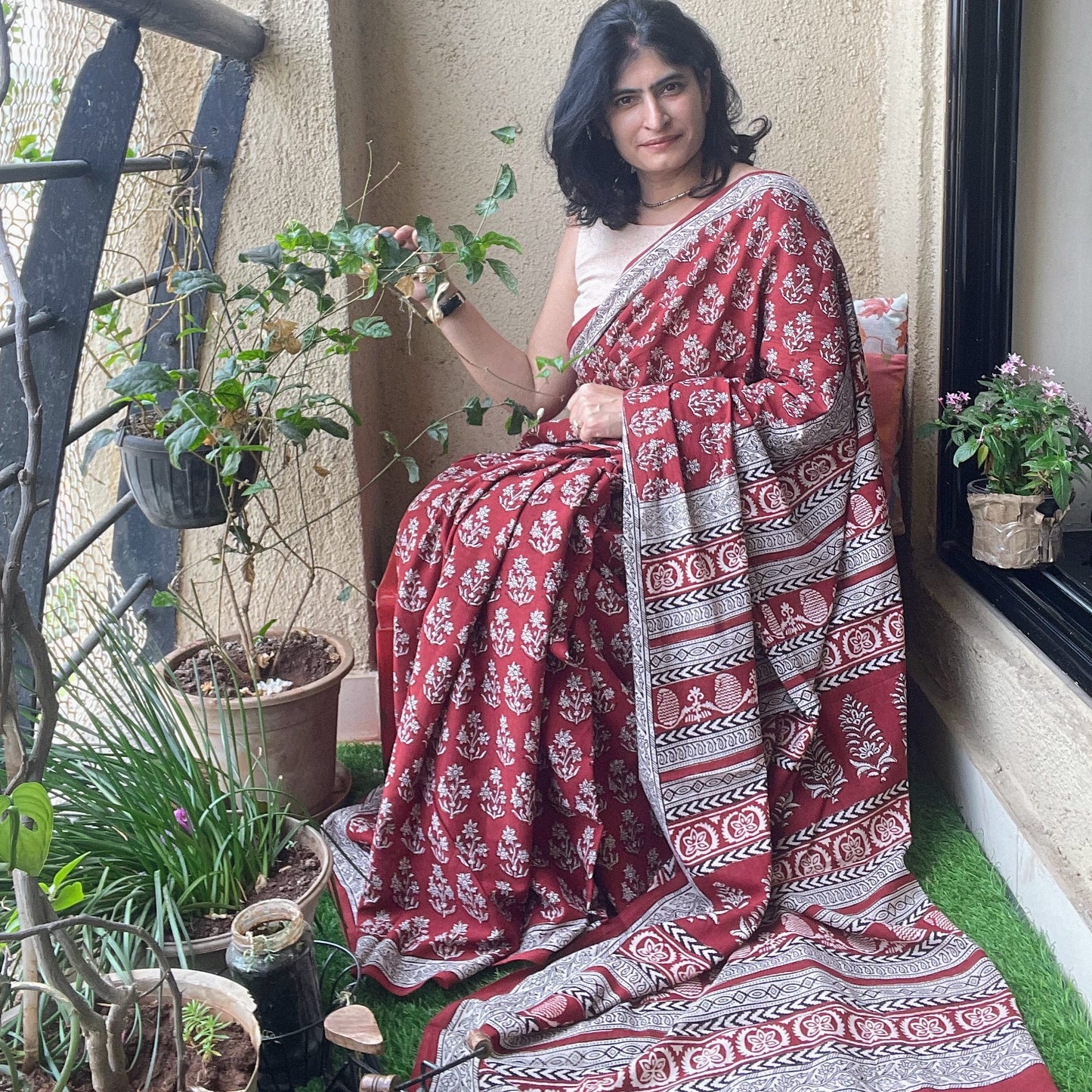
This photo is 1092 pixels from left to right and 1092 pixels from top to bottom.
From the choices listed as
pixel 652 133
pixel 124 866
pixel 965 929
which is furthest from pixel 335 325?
pixel 965 929

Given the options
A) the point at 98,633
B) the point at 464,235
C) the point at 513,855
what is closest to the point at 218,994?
the point at 98,633

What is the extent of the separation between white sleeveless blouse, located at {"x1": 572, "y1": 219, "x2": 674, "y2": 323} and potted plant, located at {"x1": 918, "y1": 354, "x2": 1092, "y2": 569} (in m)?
0.68

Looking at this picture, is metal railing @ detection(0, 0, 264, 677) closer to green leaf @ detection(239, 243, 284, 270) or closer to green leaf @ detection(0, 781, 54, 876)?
green leaf @ detection(239, 243, 284, 270)

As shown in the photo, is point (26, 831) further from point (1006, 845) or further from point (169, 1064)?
point (1006, 845)

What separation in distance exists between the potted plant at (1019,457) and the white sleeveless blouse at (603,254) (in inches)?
26.8

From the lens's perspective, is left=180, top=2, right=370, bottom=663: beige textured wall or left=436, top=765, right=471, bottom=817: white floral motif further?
left=180, top=2, right=370, bottom=663: beige textured wall

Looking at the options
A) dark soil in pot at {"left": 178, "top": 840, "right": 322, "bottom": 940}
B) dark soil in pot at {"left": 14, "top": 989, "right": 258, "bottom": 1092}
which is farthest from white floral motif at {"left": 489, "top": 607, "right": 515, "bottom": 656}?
dark soil in pot at {"left": 14, "top": 989, "right": 258, "bottom": 1092}

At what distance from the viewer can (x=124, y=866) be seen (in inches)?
59.6

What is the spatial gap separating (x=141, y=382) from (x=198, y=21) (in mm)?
604

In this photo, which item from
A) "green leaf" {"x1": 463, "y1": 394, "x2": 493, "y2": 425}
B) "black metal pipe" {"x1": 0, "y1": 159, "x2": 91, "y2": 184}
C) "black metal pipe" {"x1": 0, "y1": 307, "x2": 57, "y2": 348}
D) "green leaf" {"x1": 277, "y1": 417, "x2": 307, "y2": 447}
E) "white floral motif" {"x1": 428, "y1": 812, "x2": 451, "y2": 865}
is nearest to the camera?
"black metal pipe" {"x1": 0, "y1": 159, "x2": 91, "y2": 184}

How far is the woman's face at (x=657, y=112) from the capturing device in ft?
6.66

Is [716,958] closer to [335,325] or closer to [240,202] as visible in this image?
[335,325]

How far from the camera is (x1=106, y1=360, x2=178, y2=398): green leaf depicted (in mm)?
1688

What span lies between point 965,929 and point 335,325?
62.5 inches
